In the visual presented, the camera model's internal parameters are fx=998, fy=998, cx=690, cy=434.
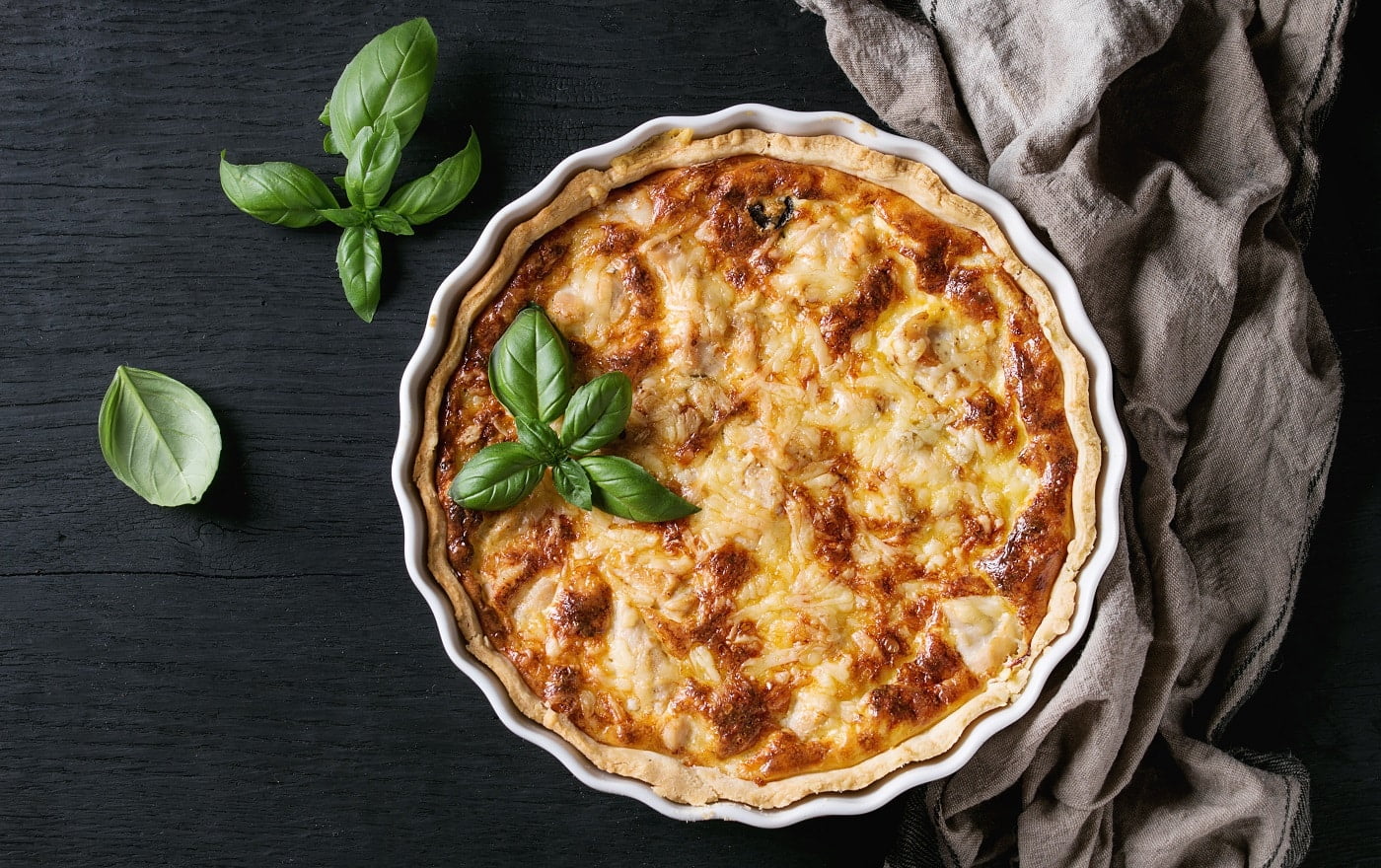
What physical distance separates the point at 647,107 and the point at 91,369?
1684 mm

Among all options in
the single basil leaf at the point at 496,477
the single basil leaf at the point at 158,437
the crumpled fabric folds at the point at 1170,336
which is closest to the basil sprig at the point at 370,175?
the single basil leaf at the point at 158,437

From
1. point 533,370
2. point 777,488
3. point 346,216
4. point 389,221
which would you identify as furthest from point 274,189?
point 777,488

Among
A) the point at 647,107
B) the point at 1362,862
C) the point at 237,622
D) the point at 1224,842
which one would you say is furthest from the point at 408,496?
the point at 1362,862

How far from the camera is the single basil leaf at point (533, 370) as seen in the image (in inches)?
87.0

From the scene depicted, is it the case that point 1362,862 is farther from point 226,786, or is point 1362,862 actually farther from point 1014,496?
point 226,786

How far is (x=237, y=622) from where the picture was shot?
8.95ft

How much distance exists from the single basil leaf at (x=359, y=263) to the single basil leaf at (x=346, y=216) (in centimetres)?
1

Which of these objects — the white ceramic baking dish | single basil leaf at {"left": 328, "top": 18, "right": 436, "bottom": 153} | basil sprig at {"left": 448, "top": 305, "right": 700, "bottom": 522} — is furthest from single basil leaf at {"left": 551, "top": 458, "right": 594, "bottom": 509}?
single basil leaf at {"left": 328, "top": 18, "right": 436, "bottom": 153}

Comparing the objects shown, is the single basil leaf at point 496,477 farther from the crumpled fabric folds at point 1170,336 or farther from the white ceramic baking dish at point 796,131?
the crumpled fabric folds at point 1170,336

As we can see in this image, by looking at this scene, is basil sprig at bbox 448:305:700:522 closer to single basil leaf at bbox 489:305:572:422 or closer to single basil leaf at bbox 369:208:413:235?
single basil leaf at bbox 489:305:572:422

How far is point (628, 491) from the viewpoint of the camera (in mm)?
2193

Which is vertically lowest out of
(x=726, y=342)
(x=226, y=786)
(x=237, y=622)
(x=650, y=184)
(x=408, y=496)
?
(x=226, y=786)

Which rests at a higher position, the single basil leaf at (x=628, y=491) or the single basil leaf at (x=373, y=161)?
the single basil leaf at (x=373, y=161)

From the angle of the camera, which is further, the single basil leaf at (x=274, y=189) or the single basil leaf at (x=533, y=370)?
the single basil leaf at (x=274, y=189)
